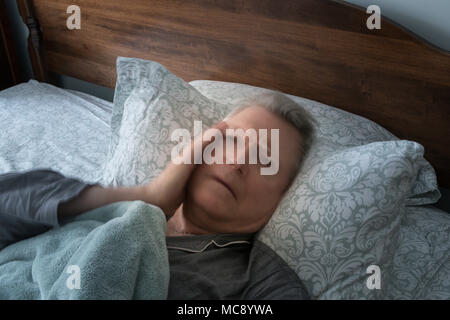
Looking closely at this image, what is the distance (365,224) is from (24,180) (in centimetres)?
69

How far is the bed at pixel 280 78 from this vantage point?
1.00 metres

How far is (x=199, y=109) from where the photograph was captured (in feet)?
3.90

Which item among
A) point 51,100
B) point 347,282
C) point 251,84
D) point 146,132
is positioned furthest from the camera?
point 51,100

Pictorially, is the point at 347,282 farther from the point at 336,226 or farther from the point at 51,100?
the point at 51,100

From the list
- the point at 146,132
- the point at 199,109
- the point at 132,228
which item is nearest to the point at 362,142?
the point at 199,109

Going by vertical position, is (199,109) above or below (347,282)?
above

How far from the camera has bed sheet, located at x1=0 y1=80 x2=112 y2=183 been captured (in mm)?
1412

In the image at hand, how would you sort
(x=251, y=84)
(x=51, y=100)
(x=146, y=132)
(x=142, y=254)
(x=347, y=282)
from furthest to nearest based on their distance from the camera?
1. (x=51, y=100)
2. (x=251, y=84)
3. (x=146, y=132)
4. (x=347, y=282)
5. (x=142, y=254)

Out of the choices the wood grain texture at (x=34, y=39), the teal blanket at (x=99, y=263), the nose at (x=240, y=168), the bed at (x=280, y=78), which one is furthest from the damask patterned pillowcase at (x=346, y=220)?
the wood grain texture at (x=34, y=39)

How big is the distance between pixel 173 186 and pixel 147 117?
0.29 meters

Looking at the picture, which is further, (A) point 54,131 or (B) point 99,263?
(A) point 54,131

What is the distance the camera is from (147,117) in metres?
1.15

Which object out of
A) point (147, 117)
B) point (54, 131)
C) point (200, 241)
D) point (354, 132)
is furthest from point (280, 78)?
point (54, 131)

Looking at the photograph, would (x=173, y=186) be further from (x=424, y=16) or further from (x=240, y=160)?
(x=424, y=16)
